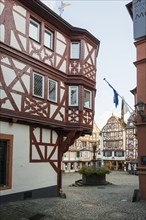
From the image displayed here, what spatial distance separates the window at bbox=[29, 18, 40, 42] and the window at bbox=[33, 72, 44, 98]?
198 cm

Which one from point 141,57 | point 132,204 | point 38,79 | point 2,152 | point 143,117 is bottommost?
point 132,204

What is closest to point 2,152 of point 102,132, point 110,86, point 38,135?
point 38,135

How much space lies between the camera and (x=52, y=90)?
17.4 m

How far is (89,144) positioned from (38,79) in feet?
193

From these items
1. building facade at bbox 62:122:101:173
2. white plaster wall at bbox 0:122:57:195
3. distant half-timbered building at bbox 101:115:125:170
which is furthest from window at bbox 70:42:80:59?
distant half-timbered building at bbox 101:115:125:170

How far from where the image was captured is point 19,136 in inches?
588

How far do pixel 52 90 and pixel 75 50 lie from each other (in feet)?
10.9

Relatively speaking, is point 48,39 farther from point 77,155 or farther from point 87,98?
point 77,155

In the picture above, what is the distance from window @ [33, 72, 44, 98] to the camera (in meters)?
16.1

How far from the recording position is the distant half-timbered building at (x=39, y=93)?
562 inches

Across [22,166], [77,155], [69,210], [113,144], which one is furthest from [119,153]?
[69,210]

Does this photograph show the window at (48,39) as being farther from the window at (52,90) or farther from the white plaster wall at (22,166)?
the white plaster wall at (22,166)

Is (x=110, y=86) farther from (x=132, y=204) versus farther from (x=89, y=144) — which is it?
(x=89, y=144)

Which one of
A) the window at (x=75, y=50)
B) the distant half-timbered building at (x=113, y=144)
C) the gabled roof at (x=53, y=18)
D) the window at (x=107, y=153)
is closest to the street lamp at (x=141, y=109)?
the window at (x=75, y=50)
